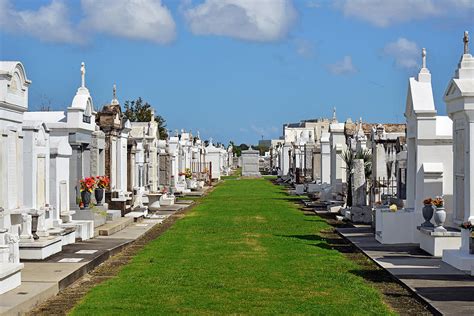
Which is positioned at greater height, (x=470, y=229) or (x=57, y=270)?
(x=470, y=229)

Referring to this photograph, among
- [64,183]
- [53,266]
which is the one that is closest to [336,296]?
[53,266]

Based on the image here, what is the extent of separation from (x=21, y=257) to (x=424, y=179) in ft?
27.0

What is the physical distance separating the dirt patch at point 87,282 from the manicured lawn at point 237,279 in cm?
20

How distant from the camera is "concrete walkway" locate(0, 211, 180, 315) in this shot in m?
10.6

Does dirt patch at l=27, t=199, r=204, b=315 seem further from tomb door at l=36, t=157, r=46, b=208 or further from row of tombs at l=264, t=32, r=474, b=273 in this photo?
row of tombs at l=264, t=32, r=474, b=273

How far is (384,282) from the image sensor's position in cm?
1299

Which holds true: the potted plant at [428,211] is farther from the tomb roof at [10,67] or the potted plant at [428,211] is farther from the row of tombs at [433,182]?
the tomb roof at [10,67]

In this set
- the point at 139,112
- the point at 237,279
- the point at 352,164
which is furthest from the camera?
the point at 139,112

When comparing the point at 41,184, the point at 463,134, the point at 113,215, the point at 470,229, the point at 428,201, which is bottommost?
the point at 113,215

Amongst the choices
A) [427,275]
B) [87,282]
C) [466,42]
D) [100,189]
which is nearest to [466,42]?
[466,42]

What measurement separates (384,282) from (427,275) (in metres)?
0.74

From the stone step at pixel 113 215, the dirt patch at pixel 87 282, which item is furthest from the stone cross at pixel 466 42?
the stone step at pixel 113 215

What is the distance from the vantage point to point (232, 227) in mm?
23828

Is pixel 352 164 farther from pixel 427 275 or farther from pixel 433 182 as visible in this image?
pixel 427 275
